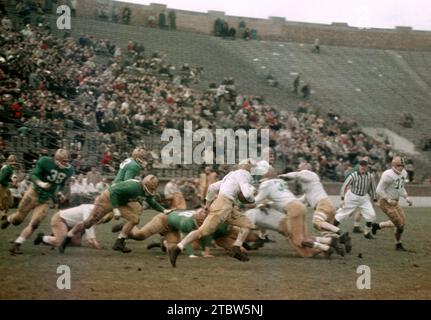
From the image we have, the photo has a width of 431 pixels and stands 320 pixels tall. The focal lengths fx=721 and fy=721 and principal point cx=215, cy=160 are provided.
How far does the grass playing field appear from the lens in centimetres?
955

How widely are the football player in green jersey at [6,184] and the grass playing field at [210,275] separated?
12.0ft

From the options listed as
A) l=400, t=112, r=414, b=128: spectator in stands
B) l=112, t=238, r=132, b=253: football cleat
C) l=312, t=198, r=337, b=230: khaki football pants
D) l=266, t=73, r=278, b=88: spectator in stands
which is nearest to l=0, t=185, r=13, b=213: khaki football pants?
l=112, t=238, r=132, b=253: football cleat

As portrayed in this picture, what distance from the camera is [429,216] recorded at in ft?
76.5

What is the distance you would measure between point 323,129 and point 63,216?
1836 centimetres

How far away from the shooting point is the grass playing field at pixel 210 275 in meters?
9.55

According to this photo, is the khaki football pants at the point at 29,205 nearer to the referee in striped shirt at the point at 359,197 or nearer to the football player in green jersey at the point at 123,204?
the football player in green jersey at the point at 123,204

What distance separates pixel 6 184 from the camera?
17422 mm

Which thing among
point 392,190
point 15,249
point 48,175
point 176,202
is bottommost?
point 176,202

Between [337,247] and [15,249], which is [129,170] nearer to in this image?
[15,249]

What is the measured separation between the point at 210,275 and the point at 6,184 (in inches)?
332

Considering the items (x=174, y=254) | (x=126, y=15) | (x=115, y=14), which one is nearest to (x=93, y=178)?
(x=174, y=254)

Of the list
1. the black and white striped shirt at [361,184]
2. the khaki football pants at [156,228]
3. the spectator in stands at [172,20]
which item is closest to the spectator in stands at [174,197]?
the black and white striped shirt at [361,184]
